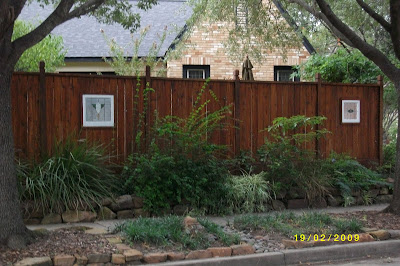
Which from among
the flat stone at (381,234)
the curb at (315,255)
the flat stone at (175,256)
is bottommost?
the curb at (315,255)

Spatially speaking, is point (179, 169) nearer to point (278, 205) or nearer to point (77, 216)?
point (77, 216)

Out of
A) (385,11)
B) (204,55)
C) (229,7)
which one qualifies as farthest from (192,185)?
(385,11)

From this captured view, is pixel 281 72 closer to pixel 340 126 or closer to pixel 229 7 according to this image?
pixel 229 7

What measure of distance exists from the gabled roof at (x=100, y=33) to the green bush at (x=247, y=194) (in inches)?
330

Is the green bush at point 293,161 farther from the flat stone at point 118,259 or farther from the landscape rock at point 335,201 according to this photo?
the flat stone at point 118,259

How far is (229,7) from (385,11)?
5912mm

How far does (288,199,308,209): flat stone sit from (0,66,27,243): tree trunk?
555 centimetres

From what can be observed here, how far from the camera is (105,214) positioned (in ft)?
29.9

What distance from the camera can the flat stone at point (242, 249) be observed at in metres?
7.26

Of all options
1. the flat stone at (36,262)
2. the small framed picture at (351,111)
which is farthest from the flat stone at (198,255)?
the small framed picture at (351,111)

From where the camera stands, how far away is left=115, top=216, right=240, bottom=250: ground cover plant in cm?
727

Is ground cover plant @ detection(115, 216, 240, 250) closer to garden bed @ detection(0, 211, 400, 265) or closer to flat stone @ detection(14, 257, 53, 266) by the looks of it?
garden bed @ detection(0, 211, 400, 265)

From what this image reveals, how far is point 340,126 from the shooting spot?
41.5 ft
